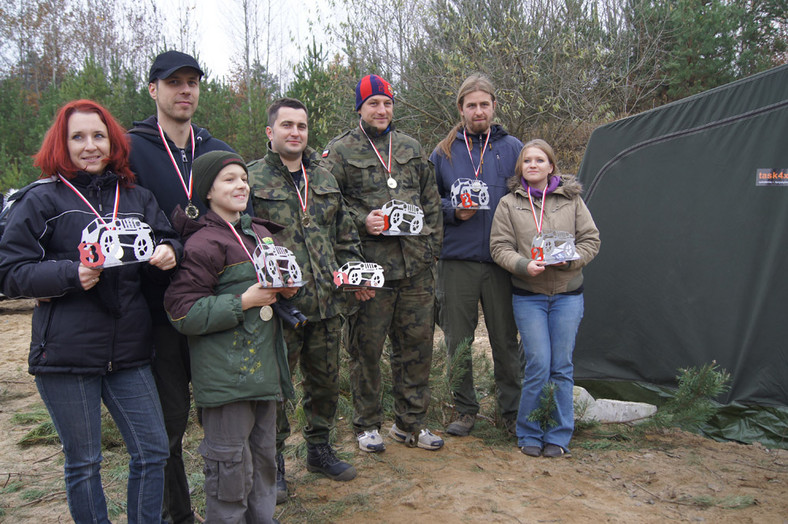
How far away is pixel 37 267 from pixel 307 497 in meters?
2.00

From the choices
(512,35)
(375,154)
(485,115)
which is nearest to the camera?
(375,154)

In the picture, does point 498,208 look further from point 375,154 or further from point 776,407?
point 776,407

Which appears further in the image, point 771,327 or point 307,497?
point 771,327

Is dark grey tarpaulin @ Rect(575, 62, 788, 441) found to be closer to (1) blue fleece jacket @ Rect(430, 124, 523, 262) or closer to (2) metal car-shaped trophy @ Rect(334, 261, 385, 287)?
(1) blue fleece jacket @ Rect(430, 124, 523, 262)

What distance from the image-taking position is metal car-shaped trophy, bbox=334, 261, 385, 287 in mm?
3268

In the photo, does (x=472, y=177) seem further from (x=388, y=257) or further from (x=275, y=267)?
(x=275, y=267)

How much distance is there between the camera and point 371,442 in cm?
397

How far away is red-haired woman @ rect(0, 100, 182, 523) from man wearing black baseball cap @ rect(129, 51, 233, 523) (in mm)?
197

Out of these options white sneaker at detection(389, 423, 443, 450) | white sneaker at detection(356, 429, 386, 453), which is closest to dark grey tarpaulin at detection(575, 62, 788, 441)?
white sneaker at detection(389, 423, 443, 450)

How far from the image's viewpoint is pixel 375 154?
3863 millimetres

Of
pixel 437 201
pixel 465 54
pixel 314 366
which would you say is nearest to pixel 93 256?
pixel 314 366

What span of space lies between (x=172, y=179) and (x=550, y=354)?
8.67 feet

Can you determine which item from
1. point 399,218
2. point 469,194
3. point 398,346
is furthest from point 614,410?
point 399,218

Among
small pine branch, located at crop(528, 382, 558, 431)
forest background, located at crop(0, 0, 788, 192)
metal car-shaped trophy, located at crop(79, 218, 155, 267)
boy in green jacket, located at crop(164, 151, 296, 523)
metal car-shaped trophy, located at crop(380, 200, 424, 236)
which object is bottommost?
small pine branch, located at crop(528, 382, 558, 431)
